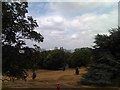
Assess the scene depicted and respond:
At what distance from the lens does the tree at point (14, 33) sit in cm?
1717

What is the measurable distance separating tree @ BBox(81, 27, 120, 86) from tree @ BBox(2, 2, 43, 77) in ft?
38.4

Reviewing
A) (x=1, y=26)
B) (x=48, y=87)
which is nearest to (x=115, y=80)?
(x=48, y=87)

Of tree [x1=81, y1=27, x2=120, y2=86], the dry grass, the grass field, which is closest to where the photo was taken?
the grass field

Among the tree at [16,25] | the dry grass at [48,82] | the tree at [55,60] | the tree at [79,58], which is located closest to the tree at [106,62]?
the dry grass at [48,82]

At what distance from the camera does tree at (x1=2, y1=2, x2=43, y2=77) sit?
1717 centimetres

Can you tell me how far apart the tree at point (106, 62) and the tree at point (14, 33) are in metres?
11.7

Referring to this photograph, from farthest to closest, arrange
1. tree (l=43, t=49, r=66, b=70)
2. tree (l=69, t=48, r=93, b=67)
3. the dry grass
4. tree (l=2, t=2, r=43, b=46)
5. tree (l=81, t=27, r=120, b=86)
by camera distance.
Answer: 1. tree (l=43, t=49, r=66, b=70)
2. tree (l=69, t=48, r=93, b=67)
3. tree (l=81, t=27, r=120, b=86)
4. the dry grass
5. tree (l=2, t=2, r=43, b=46)

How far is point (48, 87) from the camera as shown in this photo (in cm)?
2467

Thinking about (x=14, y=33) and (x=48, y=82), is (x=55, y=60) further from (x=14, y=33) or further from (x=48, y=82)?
(x=14, y=33)

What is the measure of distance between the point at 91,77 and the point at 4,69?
44.6ft

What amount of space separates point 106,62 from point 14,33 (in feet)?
50.3

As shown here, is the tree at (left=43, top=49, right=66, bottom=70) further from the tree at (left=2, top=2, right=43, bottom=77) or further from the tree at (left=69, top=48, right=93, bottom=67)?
the tree at (left=2, top=2, right=43, bottom=77)

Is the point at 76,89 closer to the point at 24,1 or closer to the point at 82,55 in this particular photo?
the point at 24,1

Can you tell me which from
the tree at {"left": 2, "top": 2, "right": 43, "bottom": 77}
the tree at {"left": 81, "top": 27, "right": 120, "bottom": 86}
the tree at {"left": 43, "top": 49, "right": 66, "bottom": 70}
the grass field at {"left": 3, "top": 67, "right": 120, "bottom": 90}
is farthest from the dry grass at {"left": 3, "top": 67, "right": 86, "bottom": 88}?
the tree at {"left": 43, "top": 49, "right": 66, "bottom": 70}
